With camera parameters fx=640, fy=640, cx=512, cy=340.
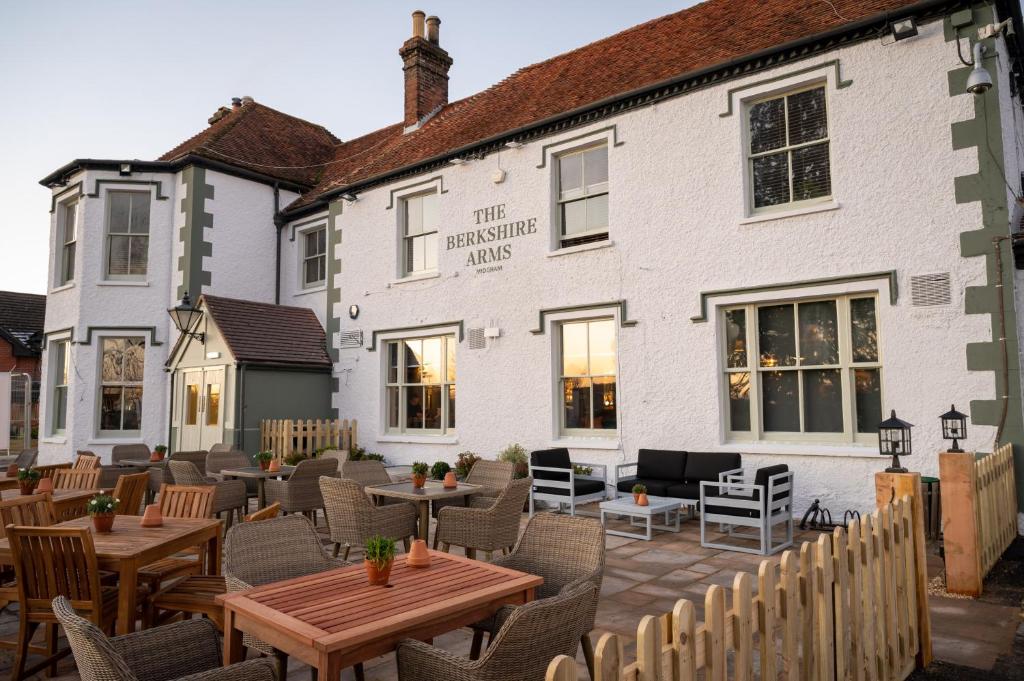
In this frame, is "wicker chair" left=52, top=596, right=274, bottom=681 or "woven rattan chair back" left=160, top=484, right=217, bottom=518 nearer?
"wicker chair" left=52, top=596, right=274, bottom=681

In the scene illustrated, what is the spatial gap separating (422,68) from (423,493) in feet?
37.6

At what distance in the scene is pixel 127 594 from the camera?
3.71 m

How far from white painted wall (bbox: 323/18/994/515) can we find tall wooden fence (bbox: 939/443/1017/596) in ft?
6.26

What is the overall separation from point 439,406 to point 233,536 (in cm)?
849

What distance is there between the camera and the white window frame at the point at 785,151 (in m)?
7.98

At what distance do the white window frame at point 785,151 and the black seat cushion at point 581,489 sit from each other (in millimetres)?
4158

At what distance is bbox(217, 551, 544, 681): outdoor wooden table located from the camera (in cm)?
245

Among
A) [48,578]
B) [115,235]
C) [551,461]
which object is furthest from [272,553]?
[115,235]

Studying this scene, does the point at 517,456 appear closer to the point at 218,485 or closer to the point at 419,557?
the point at 218,485

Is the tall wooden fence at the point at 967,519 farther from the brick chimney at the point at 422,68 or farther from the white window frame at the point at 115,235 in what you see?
the white window frame at the point at 115,235

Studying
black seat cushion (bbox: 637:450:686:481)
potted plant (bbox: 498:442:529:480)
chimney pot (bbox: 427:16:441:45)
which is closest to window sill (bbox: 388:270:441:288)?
potted plant (bbox: 498:442:529:480)

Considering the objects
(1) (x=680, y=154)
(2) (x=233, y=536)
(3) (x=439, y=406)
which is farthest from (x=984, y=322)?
(3) (x=439, y=406)

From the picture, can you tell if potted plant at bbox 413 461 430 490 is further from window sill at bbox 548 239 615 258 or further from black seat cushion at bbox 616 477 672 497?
window sill at bbox 548 239 615 258

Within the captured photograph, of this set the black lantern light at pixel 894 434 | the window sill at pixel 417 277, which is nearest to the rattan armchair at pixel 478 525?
the black lantern light at pixel 894 434
